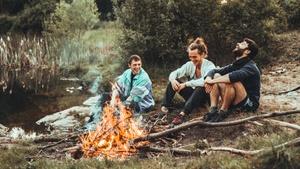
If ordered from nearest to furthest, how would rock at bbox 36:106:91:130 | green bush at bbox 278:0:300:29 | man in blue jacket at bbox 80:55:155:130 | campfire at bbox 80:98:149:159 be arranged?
campfire at bbox 80:98:149:159
man in blue jacket at bbox 80:55:155:130
rock at bbox 36:106:91:130
green bush at bbox 278:0:300:29

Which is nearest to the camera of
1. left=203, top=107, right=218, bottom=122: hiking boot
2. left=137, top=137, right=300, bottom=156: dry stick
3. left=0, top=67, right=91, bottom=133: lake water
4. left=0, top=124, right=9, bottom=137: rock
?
left=137, top=137, right=300, bottom=156: dry stick

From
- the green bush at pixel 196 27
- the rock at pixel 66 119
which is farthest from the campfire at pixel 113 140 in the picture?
the green bush at pixel 196 27

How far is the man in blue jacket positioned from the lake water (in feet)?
5.37

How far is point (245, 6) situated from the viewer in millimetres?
11289

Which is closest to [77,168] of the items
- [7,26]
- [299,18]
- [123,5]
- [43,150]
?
[43,150]

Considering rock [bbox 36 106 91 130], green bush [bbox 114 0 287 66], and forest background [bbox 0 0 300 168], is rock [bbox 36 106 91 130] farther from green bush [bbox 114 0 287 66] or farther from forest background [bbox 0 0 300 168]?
green bush [bbox 114 0 287 66]

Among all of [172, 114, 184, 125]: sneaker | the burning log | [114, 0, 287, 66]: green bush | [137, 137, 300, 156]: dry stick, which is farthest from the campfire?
[114, 0, 287, 66]: green bush

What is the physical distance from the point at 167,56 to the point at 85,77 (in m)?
3.83

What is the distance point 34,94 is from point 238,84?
814cm

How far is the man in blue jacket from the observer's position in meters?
7.33

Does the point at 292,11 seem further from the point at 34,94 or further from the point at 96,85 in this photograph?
the point at 34,94

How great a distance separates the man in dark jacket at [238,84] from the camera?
19.2ft

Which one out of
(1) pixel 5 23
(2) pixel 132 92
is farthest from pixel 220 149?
(1) pixel 5 23

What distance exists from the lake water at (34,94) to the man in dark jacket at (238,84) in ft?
13.5
